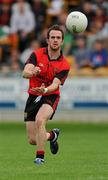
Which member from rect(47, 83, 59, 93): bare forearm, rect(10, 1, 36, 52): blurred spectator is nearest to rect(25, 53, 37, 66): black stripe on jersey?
rect(47, 83, 59, 93): bare forearm

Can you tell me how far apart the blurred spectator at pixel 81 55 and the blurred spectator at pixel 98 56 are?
18 cm

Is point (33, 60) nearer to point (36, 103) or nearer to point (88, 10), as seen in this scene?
point (36, 103)

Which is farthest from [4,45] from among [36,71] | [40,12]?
[36,71]

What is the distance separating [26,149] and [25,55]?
9.31m

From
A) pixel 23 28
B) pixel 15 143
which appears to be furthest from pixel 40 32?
pixel 15 143

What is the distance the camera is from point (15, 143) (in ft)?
58.9

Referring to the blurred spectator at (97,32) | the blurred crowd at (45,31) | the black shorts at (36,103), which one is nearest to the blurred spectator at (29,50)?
the blurred crowd at (45,31)

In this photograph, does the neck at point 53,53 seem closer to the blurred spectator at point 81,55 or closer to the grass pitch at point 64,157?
the grass pitch at point 64,157

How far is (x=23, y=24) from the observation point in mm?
26188

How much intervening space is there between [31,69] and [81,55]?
467 inches

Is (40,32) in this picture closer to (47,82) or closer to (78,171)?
(47,82)

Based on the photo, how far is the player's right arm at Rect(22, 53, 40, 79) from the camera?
1224cm

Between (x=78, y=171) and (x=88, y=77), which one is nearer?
(x=78, y=171)

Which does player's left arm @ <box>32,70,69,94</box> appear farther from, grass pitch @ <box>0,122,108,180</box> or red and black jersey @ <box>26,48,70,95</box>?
grass pitch @ <box>0,122,108,180</box>
